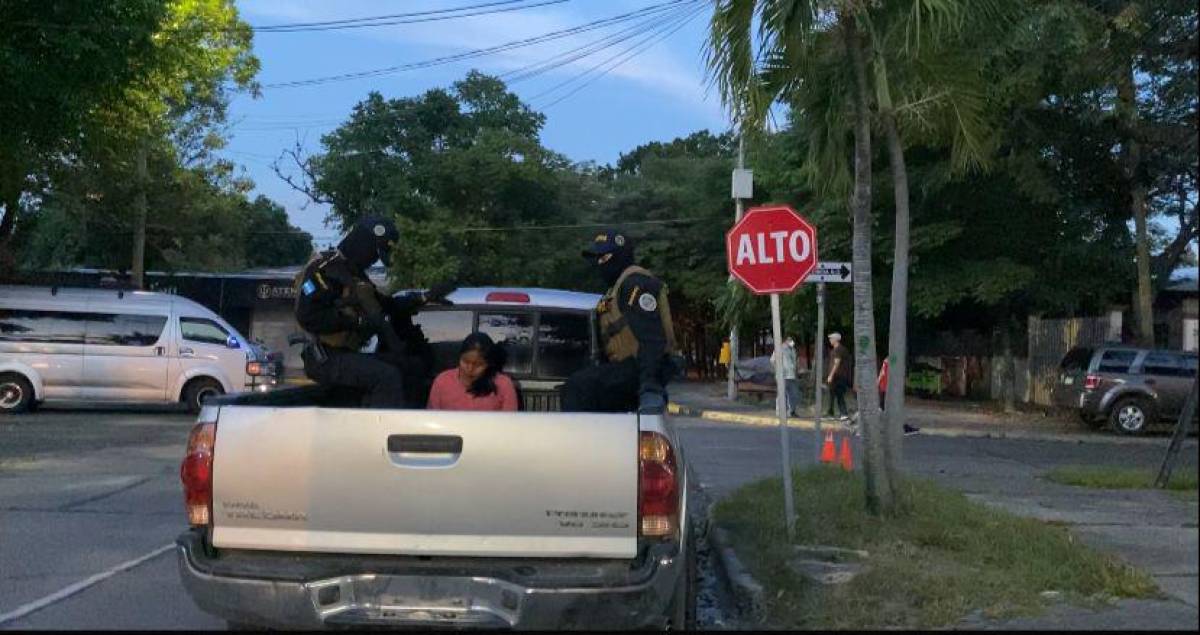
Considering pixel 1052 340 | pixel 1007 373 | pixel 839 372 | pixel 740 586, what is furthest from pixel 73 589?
pixel 1007 373

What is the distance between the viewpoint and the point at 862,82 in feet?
28.4

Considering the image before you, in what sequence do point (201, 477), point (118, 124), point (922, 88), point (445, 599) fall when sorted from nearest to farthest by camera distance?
point (445, 599) < point (201, 477) < point (922, 88) < point (118, 124)

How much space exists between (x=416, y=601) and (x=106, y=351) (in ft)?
57.1

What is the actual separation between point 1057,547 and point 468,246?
2894cm

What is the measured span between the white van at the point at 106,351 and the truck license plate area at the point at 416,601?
629 inches

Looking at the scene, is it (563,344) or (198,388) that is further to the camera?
(198,388)

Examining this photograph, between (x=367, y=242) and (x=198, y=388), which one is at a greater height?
(x=367, y=242)

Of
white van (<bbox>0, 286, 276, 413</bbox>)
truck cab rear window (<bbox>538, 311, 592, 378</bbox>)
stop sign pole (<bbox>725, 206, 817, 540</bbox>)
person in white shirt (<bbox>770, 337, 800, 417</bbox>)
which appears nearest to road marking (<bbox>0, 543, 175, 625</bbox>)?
truck cab rear window (<bbox>538, 311, 592, 378</bbox>)

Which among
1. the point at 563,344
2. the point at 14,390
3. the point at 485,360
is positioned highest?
the point at 563,344

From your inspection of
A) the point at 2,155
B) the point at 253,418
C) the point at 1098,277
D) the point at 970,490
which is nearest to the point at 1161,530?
the point at 970,490

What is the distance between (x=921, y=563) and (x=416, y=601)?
3709 mm

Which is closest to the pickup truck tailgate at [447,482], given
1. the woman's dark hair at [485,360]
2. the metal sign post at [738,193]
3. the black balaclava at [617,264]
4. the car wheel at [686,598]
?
the car wheel at [686,598]

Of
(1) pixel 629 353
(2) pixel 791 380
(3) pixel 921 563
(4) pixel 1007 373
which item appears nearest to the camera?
(1) pixel 629 353

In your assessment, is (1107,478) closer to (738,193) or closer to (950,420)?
(950,420)
